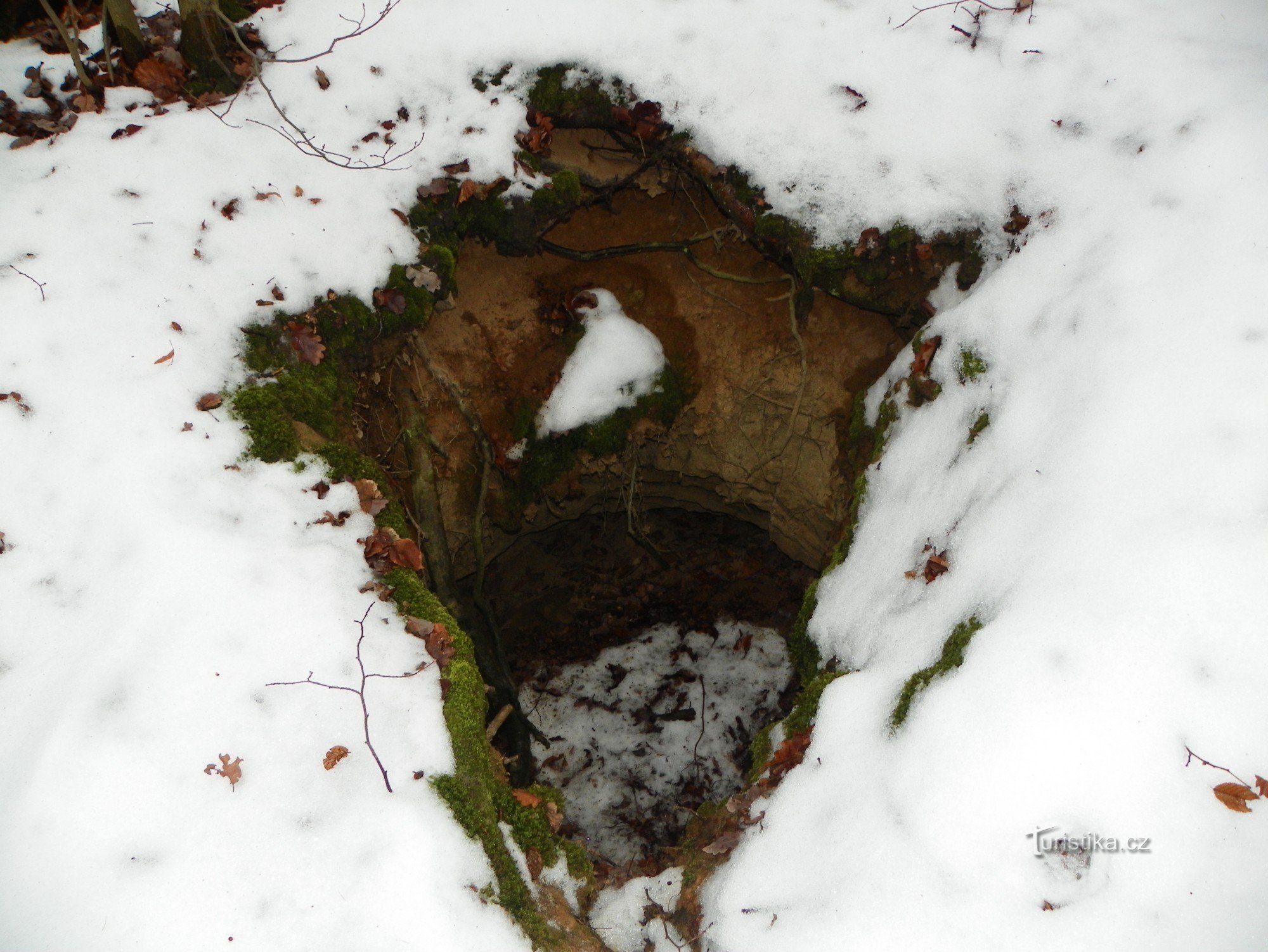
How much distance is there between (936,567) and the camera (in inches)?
123

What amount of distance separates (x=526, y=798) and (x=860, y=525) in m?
2.07

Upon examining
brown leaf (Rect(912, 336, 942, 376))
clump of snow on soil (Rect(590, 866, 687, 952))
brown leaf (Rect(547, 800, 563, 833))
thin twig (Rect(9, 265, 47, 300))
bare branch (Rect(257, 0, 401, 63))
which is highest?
bare branch (Rect(257, 0, 401, 63))

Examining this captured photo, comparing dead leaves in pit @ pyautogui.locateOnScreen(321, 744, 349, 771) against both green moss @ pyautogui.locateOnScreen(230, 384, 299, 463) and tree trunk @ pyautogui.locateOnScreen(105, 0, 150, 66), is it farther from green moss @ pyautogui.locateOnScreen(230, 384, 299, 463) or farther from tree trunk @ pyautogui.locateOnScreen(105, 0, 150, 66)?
tree trunk @ pyautogui.locateOnScreen(105, 0, 150, 66)

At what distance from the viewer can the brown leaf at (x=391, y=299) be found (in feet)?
12.8

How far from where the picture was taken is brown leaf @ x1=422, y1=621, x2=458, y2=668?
3.05 m

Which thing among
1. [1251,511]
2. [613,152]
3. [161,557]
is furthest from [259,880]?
[613,152]

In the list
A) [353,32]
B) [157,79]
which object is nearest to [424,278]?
[353,32]

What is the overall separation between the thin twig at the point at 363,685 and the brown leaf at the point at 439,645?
50mm

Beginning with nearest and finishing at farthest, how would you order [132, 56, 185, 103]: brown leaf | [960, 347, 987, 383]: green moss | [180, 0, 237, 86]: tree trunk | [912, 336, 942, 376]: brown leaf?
[960, 347, 987, 383]: green moss
[912, 336, 942, 376]: brown leaf
[180, 0, 237, 86]: tree trunk
[132, 56, 185, 103]: brown leaf

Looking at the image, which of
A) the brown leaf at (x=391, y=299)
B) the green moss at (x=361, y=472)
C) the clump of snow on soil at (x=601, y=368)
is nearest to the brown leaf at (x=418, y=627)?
the green moss at (x=361, y=472)

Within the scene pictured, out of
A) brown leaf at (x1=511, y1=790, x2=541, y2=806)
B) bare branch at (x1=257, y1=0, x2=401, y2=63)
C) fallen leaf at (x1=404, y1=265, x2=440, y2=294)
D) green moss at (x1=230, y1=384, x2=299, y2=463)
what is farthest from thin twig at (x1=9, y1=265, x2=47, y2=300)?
brown leaf at (x1=511, y1=790, x2=541, y2=806)

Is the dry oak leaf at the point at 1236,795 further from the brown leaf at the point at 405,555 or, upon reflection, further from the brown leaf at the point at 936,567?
the brown leaf at the point at 405,555

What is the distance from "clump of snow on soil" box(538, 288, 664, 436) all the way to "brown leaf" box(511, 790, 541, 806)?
225 cm

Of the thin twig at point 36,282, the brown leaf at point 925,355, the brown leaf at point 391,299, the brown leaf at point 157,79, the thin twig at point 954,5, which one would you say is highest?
the thin twig at point 954,5
